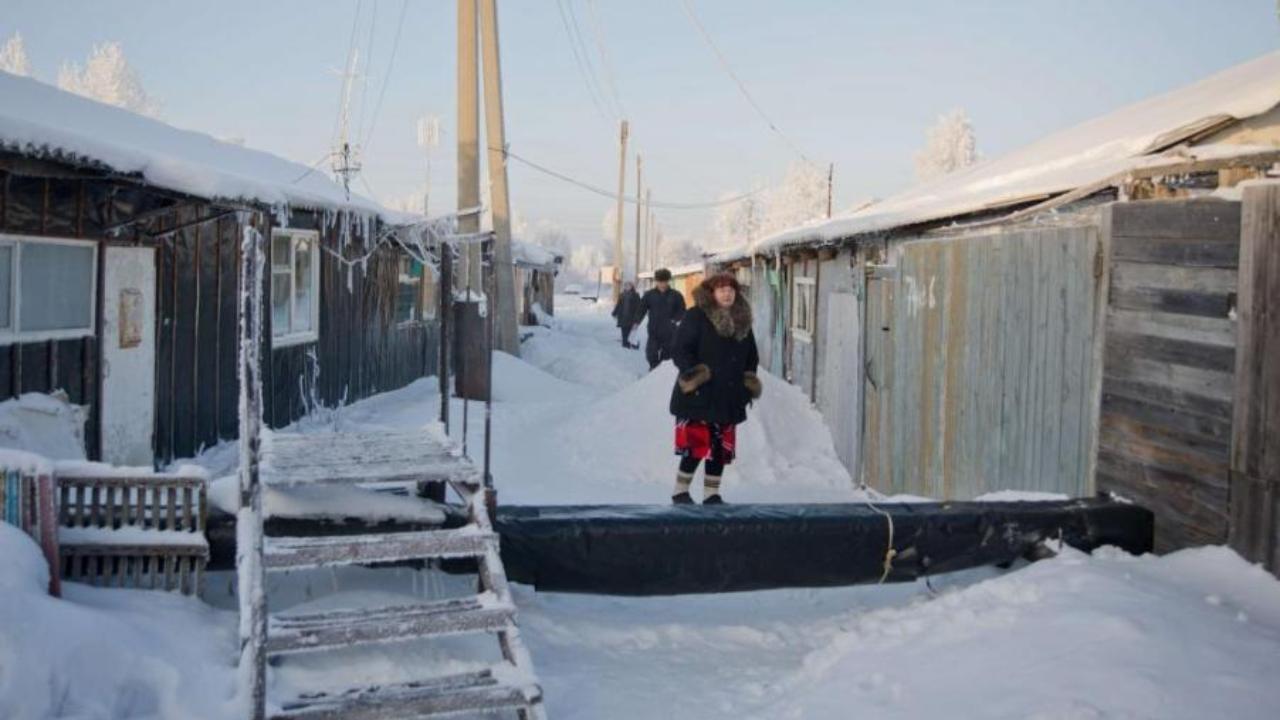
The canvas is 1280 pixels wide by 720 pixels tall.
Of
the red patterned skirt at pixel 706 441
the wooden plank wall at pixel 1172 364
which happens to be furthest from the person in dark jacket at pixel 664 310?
the wooden plank wall at pixel 1172 364

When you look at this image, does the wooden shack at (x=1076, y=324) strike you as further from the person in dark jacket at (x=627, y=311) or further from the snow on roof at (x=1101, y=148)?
the person in dark jacket at (x=627, y=311)

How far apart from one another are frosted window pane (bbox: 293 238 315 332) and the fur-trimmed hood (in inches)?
268

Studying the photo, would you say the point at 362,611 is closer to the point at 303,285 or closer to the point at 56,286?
the point at 56,286

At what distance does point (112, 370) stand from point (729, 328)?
192 inches

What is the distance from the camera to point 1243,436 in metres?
4.35

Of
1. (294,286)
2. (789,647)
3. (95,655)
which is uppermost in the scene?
(294,286)

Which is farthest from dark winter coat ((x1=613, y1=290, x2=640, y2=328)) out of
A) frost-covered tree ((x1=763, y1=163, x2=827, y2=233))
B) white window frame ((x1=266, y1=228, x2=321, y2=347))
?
frost-covered tree ((x1=763, y1=163, x2=827, y2=233))

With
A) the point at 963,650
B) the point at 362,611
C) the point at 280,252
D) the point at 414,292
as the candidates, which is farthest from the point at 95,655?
the point at 414,292

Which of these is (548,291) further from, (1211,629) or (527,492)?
(1211,629)

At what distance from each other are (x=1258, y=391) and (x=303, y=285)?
35.1ft

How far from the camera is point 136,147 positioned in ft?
25.3

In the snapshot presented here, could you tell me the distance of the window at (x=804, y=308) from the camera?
42.8ft

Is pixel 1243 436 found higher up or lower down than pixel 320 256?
lower down

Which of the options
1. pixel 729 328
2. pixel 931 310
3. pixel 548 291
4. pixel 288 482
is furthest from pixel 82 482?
pixel 548 291
